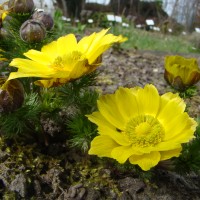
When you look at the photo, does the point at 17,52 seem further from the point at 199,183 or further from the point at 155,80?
the point at 155,80

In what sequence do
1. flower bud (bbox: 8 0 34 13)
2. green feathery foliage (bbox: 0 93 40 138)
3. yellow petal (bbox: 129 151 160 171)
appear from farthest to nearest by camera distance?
flower bud (bbox: 8 0 34 13), green feathery foliage (bbox: 0 93 40 138), yellow petal (bbox: 129 151 160 171)

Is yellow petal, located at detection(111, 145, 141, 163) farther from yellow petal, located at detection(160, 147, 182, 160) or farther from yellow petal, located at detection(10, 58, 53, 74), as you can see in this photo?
yellow petal, located at detection(10, 58, 53, 74)

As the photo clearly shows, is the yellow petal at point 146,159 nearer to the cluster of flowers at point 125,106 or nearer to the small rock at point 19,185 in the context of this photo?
the cluster of flowers at point 125,106

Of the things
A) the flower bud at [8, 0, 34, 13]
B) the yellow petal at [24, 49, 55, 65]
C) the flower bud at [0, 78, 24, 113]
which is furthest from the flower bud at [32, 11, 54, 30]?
A: the flower bud at [0, 78, 24, 113]

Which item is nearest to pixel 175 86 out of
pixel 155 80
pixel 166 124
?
pixel 166 124

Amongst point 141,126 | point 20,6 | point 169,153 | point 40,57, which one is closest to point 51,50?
point 40,57
